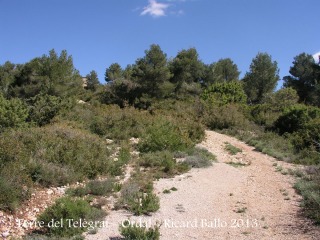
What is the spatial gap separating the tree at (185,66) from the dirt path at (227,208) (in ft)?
80.2

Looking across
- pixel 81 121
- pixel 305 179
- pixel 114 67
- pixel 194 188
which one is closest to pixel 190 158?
pixel 194 188

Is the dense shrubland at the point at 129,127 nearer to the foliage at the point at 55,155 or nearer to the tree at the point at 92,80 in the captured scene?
the foliage at the point at 55,155

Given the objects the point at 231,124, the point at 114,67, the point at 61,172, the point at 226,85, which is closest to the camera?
the point at 61,172

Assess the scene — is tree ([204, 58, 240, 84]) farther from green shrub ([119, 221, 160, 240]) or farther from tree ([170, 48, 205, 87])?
green shrub ([119, 221, 160, 240])

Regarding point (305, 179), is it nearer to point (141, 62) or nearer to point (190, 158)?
point (190, 158)

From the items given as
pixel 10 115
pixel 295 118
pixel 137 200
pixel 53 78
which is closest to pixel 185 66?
pixel 53 78

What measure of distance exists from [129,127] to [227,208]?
8177mm

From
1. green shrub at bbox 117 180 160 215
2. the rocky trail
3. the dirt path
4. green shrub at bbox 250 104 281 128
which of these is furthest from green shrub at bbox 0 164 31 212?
green shrub at bbox 250 104 281 128

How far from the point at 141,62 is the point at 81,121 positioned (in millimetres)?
17756

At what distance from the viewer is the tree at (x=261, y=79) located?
41.0 m

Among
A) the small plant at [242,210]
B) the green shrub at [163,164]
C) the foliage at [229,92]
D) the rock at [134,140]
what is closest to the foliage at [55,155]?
the green shrub at [163,164]

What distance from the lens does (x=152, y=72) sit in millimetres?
31594

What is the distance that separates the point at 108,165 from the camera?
394 inches

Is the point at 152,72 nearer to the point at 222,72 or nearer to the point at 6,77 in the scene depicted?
the point at 6,77
